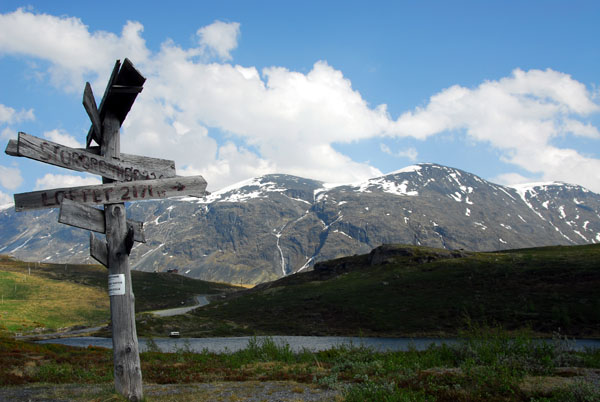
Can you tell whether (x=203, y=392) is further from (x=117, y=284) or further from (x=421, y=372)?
(x=421, y=372)

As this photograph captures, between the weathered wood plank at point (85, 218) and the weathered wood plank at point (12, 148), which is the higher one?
the weathered wood plank at point (12, 148)

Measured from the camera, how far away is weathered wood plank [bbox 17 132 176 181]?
366 inches

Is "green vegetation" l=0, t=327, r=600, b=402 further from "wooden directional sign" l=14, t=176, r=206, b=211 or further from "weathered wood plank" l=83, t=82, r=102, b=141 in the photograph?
"weathered wood plank" l=83, t=82, r=102, b=141

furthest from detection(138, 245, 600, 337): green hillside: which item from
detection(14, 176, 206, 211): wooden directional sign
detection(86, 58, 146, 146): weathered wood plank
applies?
detection(86, 58, 146, 146): weathered wood plank

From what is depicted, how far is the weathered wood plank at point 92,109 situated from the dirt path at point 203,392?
6.46m

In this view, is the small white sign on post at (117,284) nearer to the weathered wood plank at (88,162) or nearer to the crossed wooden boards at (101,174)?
the crossed wooden boards at (101,174)

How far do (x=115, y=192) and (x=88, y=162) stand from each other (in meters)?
1.00

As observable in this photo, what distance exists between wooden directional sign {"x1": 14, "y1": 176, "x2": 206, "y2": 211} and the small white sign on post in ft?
5.83

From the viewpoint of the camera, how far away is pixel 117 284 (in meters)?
10.1

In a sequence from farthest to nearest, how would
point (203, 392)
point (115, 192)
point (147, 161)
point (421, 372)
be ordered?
point (421, 372), point (203, 392), point (147, 161), point (115, 192)

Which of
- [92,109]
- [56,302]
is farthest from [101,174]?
[56,302]

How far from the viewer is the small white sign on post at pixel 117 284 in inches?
395

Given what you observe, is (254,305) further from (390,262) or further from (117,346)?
(117,346)

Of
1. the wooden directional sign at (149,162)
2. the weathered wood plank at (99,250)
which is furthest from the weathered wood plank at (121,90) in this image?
the weathered wood plank at (99,250)
